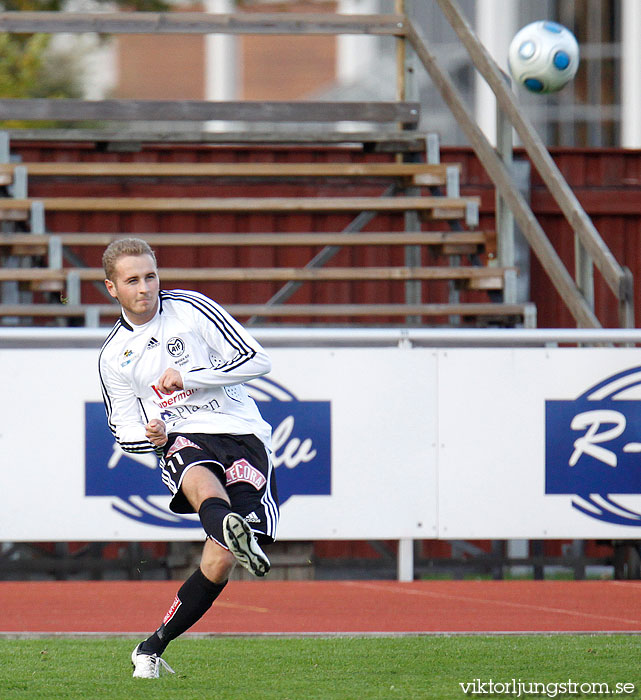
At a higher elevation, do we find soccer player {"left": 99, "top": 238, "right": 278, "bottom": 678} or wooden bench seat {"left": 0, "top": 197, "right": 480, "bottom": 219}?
wooden bench seat {"left": 0, "top": 197, "right": 480, "bottom": 219}

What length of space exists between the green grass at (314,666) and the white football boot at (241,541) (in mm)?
483

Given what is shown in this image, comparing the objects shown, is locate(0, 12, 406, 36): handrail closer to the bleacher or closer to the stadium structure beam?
the bleacher

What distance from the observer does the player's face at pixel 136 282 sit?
491cm

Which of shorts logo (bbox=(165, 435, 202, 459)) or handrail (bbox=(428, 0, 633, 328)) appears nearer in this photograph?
shorts logo (bbox=(165, 435, 202, 459))

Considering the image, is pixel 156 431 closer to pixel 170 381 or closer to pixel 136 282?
pixel 170 381

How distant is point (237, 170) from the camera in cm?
1023

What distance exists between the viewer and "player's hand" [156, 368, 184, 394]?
4811 mm

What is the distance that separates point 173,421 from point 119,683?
1007mm

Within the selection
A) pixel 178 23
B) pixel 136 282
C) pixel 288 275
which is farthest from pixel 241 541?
pixel 178 23

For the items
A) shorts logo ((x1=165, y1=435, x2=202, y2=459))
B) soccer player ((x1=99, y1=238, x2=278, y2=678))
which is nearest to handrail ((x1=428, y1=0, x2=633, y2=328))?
soccer player ((x1=99, y1=238, x2=278, y2=678))

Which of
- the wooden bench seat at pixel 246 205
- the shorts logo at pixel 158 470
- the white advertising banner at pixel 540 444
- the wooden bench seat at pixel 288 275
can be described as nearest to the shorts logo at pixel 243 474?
the shorts logo at pixel 158 470

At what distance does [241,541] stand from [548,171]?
5322 millimetres

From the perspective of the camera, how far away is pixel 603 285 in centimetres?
1121

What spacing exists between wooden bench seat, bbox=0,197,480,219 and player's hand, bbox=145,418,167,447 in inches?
207
